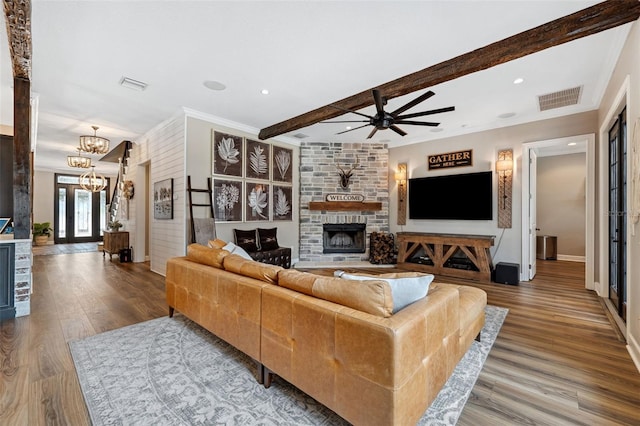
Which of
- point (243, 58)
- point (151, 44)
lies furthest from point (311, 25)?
point (151, 44)

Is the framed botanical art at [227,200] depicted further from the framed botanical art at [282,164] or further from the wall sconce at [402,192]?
the wall sconce at [402,192]

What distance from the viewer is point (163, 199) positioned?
536 cm

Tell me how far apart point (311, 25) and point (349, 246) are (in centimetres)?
501

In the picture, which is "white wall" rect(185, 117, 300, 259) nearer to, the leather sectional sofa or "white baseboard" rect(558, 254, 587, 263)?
the leather sectional sofa

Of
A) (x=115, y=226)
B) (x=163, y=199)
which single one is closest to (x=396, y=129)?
(x=163, y=199)

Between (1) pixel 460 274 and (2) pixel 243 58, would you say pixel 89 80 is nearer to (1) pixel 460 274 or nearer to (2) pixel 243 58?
(2) pixel 243 58

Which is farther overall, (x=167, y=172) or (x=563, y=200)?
(x=563, y=200)

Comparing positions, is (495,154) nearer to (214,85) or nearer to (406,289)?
(406,289)

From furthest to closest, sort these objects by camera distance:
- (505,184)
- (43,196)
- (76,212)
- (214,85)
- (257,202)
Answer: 1. (76,212)
2. (43,196)
3. (257,202)
4. (505,184)
5. (214,85)

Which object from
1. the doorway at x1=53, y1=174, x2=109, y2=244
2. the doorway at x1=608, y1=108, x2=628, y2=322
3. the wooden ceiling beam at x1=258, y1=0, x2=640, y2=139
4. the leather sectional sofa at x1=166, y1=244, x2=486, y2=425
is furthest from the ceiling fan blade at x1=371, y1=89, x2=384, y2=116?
the doorway at x1=53, y1=174, x2=109, y2=244

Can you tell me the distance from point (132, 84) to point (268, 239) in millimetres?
3315

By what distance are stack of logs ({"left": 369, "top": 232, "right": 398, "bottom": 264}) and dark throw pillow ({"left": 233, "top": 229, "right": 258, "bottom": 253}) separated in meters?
2.62

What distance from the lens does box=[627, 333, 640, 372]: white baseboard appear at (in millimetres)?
2180

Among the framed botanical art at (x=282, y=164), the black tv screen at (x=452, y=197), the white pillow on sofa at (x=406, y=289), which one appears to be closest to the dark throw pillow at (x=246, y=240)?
the framed botanical art at (x=282, y=164)
